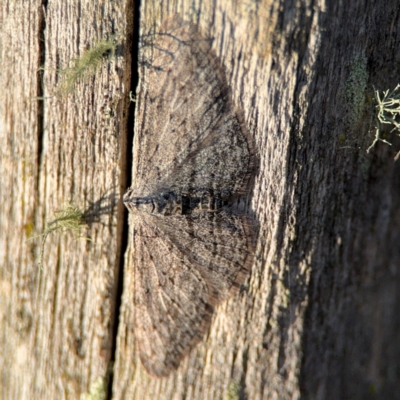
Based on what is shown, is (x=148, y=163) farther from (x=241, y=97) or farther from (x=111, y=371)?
(x=111, y=371)

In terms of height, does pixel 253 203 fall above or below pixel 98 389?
above

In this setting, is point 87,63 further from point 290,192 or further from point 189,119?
point 290,192

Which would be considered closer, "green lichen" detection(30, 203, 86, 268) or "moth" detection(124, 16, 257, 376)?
"moth" detection(124, 16, 257, 376)

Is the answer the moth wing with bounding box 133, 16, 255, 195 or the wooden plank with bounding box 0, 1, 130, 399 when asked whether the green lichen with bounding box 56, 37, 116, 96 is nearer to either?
the wooden plank with bounding box 0, 1, 130, 399

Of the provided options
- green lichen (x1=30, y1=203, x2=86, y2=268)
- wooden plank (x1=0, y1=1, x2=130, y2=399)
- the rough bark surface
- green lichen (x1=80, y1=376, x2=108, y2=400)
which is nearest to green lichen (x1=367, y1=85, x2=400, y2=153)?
the rough bark surface

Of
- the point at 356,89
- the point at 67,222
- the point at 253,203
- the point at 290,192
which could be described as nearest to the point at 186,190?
the point at 253,203

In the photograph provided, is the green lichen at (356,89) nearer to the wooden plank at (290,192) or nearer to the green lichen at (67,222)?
the wooden plank at (290,192)

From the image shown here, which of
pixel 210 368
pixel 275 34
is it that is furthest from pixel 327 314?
pixel 275 34
